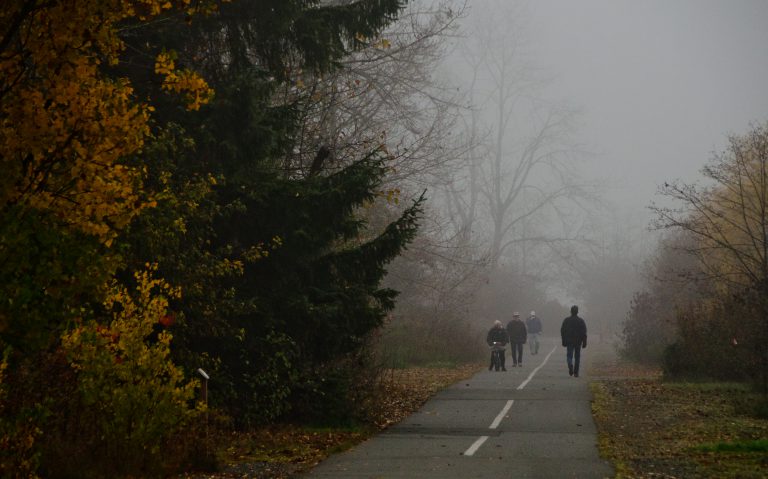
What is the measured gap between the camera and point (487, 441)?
47.9 feet

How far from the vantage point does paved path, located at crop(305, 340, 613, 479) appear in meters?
11.8

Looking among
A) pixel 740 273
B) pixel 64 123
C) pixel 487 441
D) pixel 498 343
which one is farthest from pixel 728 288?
pixel 64 123

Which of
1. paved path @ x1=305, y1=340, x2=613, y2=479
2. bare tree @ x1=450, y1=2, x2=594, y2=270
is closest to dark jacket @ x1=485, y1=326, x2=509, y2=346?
paved path @ x1=305, y1=340, x2=613, y2=479

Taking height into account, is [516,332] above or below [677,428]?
above

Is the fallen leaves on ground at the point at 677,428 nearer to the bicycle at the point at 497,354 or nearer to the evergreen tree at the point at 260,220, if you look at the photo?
the evergreen tree at the point at 260,220

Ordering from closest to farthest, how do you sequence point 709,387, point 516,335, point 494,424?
point 494,424
point 709,387
point 516,335

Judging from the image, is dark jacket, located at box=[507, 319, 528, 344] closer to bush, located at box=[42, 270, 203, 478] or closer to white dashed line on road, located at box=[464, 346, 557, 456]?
white dashed line on road, located at box=[464, 346, 557, 456]

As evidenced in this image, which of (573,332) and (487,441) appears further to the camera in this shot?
(573,332)

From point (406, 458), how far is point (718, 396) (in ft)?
35.1

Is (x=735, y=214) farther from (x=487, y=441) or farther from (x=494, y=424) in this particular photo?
(x=487, y=441)

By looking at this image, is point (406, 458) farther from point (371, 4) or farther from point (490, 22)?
point (490, 22)

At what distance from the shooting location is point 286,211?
1518 centimetres

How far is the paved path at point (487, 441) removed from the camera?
11.8m

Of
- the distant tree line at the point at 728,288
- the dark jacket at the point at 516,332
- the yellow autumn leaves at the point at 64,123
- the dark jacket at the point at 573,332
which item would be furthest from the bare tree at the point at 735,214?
the yellow autumn leaves at the point at 64,123
